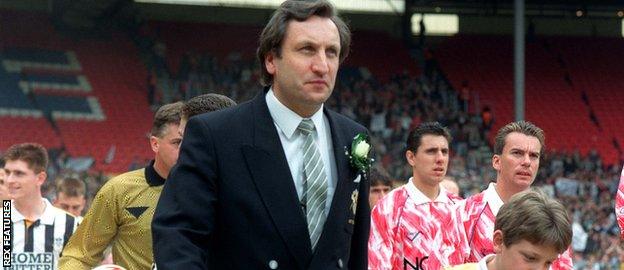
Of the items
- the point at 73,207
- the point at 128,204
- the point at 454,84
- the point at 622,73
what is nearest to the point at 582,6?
the point at 622,73

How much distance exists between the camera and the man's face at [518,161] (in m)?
7.22

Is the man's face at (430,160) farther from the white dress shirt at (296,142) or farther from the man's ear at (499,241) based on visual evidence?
the white dress shirt at (296,142)

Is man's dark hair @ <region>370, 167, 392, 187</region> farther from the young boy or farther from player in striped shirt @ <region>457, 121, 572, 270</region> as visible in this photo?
the young boy

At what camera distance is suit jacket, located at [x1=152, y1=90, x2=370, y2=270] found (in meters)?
3.74

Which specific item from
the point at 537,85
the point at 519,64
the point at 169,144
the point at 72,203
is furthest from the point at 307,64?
the point at 537,85

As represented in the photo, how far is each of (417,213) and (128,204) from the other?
9.25 ft

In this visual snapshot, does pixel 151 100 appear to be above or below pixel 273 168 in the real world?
above

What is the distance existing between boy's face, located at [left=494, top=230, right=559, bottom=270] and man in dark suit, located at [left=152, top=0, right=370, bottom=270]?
70 centimetres

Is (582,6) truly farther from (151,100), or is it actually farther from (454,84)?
(151,100)

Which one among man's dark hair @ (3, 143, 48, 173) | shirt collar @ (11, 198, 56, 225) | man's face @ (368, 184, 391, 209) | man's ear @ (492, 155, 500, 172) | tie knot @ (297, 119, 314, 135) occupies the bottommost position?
shirt collar @ (11, 198, 56, 225)

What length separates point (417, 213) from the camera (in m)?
8.27

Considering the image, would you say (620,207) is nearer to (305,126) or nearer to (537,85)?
(305,126)

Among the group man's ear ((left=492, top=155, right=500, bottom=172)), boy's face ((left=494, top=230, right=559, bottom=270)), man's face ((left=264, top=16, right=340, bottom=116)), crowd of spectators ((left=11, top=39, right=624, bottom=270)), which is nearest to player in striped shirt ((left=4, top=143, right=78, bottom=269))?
man's ear ((left=492, top=155, right=500, bottom=172))

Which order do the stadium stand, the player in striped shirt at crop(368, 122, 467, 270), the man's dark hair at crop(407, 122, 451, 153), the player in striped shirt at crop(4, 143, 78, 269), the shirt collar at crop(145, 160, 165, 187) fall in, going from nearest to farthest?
the shirt collar at crop(145, 160, 165, 187) → the player in striped shirt at crop(368, 122, 467, 270) → the player in striped shirt at crop(4, 143, 78, 269) → the man's dark hair at crop(407, 122, 451, 153) → the stadium stand
